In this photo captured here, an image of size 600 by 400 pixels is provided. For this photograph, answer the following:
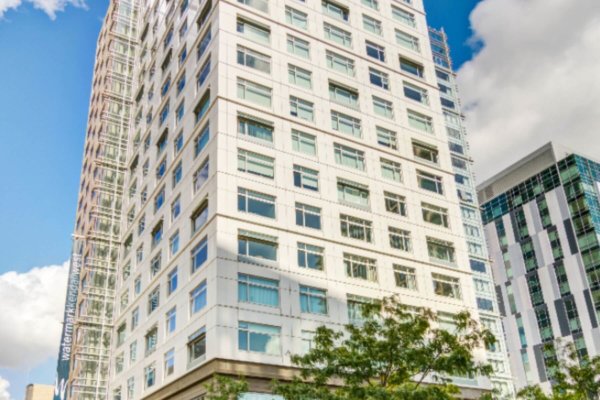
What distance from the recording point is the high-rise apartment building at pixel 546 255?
3716 inches

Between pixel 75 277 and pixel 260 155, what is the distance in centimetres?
3839

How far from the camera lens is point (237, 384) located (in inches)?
1035

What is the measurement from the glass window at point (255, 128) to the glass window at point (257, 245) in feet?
22.2

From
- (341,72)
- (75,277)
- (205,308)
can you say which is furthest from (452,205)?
(75,277)

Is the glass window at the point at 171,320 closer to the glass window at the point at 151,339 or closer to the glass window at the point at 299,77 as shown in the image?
the glass window at the point at 151,339

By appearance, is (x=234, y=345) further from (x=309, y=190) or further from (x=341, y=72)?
(x=341, y=72)

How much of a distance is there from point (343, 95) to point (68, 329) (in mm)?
40010

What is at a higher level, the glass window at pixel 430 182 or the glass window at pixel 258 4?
the glass window at pixel 258 4

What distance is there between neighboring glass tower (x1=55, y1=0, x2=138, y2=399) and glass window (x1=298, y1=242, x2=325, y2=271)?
23768 millimetres

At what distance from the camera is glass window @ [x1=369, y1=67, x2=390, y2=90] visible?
159 feet

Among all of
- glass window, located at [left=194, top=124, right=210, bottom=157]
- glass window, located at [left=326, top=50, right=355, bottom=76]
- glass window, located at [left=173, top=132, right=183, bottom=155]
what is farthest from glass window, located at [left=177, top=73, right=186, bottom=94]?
glass window, located at [left=326, top=50, right=355, bottom=76]

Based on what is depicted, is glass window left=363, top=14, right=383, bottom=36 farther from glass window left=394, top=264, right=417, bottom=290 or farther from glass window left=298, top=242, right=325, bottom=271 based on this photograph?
glass window left=298, top=242, right=325, bottom=271

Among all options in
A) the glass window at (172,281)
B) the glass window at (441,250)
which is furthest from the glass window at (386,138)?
the glass window at (172,281)

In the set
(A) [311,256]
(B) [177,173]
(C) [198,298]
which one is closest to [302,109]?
(B) [177,173]
